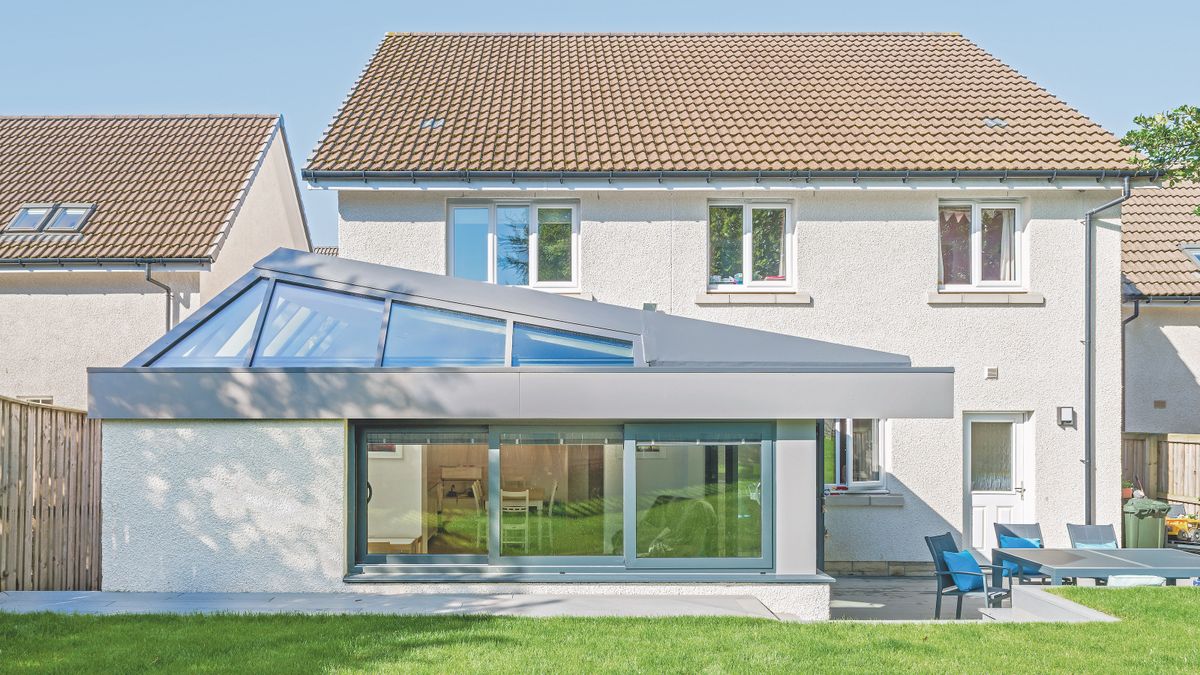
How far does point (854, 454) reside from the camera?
14.5 m

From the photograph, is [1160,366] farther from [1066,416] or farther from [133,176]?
[133,176]

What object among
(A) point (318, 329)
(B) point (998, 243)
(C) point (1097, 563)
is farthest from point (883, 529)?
(A) point (318, 329)

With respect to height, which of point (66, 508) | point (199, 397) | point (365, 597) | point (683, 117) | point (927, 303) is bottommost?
point (365, 597)

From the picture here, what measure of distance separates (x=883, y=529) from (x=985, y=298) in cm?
379

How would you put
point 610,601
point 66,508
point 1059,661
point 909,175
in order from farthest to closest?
point 909,175, point 66,508, point 610,601, point 1059,661

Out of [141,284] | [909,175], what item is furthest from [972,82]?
[141,284]

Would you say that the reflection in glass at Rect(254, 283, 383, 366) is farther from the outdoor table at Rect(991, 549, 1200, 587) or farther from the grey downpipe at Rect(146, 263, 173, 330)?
the grey downpipe at Rect(146, 263, 173, 330)

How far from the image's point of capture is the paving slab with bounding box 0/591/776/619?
28.9 ft

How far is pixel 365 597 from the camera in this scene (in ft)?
31.3

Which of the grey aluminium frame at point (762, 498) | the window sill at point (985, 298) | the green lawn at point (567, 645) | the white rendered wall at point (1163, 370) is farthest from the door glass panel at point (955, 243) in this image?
the green lawn at point (567, 645)

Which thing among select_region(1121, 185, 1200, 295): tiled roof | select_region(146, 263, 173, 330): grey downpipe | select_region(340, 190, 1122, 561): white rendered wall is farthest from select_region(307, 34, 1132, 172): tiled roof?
select_region(146, 263, 173, 330): grey downpipe

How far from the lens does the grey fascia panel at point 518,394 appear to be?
31.2 feet

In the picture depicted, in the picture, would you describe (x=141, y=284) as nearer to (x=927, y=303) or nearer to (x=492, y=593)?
(x=492, y=593)

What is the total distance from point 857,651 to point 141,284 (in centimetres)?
1483
